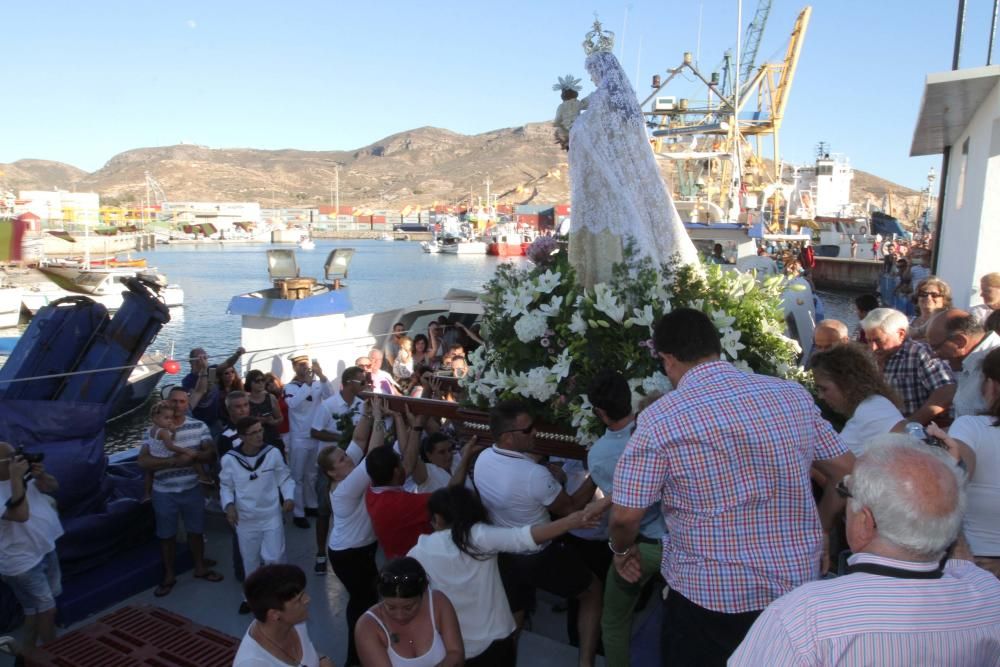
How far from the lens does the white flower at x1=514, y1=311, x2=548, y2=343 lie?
4.07m

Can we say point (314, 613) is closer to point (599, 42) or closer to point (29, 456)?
point (29, 456)

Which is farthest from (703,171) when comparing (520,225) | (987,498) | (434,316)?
(520,225)

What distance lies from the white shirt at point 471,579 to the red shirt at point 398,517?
546 millimetres

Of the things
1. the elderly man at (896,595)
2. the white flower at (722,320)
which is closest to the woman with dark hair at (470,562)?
the white flower at (722,320)

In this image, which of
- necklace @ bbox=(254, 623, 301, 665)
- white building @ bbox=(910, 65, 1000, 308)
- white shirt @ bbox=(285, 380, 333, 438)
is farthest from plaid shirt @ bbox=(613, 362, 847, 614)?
white building @ bbox=(910, 65, 1000, 308)

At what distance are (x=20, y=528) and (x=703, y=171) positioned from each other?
3887 centimetres

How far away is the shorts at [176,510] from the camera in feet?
18.5

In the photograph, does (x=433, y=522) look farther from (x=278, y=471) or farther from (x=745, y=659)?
(x=278, y=471)

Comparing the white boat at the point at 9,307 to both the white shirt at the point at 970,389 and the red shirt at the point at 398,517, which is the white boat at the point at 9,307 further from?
the white shirt at the point at 970,389

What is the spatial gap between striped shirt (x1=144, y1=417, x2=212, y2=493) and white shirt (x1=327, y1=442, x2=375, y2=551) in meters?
1.92

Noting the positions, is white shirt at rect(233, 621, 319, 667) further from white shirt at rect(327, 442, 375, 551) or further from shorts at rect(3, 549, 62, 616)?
shorts at rect(3, 549, 62, 616)

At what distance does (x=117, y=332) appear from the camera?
25.6ft

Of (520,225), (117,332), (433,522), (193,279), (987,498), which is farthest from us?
(520,225)

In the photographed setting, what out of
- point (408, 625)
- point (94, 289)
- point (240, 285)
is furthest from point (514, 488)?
point (240, 285)
